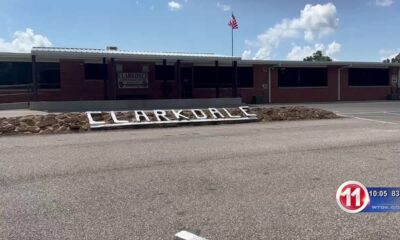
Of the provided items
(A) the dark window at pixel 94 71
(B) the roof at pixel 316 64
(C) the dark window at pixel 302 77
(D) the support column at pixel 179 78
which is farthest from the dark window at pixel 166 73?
(C) the dark window at pixel 302 77

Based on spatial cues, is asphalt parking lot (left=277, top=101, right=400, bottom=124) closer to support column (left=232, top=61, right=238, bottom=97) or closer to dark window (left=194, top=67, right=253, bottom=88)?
support column (left=232, top=61, right=238, bottom=97)

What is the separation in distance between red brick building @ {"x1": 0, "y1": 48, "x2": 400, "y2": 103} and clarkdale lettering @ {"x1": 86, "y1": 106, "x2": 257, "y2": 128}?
828 centimetres

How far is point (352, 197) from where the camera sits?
17.1 feet

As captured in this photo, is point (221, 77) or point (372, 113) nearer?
point (372, 113)

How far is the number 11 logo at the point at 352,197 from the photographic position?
479 centimetres

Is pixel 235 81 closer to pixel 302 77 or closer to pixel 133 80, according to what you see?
pixel 133 80

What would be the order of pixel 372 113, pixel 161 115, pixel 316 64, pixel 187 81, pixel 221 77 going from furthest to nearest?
pixel 316 64 → pixel 221 77 → pixel 187 81 → pixel 372 113 → pixel 161 115

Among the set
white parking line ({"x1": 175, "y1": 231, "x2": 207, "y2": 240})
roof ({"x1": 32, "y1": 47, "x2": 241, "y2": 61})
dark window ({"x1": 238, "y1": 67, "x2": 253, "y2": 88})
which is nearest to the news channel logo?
white parking line ({"x1": 175, "y1": 231, "x2": 207, "y2": 240})

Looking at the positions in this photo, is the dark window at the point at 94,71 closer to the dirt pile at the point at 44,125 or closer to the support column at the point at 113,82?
the support column at the point at 113,82

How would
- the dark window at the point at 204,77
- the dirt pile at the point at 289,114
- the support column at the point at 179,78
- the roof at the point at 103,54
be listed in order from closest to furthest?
the dirt pile at the point at 289,114
the roof at the point at 103,54
the support column at the point at 179,78
the dark window at the point at 204,77

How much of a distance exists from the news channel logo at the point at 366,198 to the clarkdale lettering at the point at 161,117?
390 inches

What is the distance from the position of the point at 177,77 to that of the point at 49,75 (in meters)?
8.08

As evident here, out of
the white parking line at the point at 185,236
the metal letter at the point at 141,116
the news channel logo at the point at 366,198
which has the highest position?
the metal letter at the point at 141,116

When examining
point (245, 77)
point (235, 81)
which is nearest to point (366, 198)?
point (235, 81)
